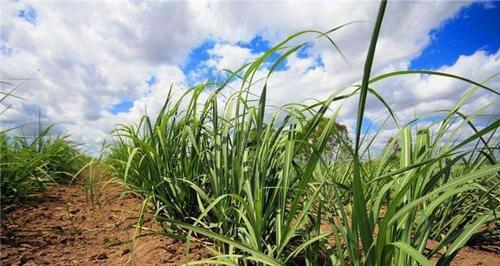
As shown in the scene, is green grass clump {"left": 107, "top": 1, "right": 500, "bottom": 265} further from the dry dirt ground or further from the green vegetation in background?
the green vegetation in background

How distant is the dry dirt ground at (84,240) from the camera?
62.9 inches

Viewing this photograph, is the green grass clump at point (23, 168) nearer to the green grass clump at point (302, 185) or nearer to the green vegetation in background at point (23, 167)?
the green vegetation in background at point (23, 167)

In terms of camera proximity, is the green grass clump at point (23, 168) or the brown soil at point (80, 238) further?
the green grass clump at point (23, 168)

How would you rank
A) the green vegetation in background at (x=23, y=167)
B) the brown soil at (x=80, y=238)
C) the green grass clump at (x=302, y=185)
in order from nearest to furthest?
1. the green grass clump at (x=302, y=185)
2. the brown soil at (x=80, y=238)
3. the green vegetation in background at (x=23, y=167)

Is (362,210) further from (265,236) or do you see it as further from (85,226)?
(85,226)

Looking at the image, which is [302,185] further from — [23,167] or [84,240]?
[23,167]

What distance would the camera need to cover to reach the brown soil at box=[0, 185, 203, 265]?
159cm

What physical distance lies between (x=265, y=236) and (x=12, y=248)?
1208 mm

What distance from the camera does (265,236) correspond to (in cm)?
140

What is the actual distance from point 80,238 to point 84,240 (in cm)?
4

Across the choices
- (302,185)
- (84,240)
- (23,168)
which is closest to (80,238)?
(84,240)

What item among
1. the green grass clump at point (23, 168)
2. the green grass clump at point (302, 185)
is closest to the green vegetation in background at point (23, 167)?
the green grass clump at point (23, 168)

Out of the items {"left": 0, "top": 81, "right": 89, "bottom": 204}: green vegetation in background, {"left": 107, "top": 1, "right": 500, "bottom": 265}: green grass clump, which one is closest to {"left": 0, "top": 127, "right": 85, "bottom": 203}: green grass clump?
{"left": 0, "top": 81, "right": 89, "bottom": 204}: green vegetation in background

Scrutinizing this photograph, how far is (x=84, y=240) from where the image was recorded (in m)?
1.86
